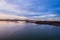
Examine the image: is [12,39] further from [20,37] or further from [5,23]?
[5,23]

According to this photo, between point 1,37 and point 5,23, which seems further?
point 5,23

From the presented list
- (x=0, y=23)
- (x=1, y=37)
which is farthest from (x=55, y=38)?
(x=0, y=23)

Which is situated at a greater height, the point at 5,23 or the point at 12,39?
the point at 5,23

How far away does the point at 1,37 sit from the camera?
3.50m

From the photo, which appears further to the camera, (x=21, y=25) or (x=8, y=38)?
(x=21, y=25)

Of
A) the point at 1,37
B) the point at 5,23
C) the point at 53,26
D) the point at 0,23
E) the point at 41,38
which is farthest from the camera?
the point at 53,26

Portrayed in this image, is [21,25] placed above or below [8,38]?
above

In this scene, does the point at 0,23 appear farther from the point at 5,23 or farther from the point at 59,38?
the point at 59,38

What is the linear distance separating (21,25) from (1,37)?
1.73 m

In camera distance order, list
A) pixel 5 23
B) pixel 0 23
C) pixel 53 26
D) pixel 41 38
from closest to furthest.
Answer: pixel 41 38, pixel 0 23, pixel 5 23, pixel 53 26

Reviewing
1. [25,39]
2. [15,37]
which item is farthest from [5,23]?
[25,39]

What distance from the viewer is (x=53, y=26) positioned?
5.78m

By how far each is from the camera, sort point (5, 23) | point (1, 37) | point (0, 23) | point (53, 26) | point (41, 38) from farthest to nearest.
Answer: point (53, 26) < point (5, 23) < point (0, 23) < point (41, 38) < point (1, 37)

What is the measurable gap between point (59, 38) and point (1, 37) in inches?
80.7
